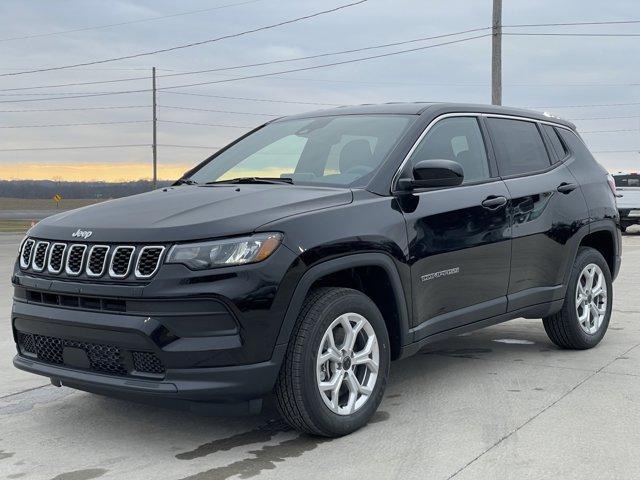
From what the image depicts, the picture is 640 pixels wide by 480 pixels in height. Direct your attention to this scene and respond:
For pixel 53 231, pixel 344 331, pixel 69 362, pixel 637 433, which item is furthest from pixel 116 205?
pixel 637 433

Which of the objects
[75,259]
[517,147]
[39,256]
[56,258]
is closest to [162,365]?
[75,259]

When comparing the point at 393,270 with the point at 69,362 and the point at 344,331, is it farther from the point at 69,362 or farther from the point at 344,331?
the point at 69,362

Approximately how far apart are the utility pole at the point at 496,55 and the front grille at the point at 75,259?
20584 mm

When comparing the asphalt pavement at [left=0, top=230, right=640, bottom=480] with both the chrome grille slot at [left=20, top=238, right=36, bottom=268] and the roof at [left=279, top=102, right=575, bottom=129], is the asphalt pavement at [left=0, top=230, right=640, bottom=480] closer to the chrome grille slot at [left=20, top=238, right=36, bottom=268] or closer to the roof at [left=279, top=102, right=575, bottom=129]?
the chrome grille slot at [left=20, top=238, right=36, bottom=268]

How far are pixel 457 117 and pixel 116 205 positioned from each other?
2.32m

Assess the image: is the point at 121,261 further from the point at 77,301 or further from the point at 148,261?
the point at 77,301

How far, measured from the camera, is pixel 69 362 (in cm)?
414

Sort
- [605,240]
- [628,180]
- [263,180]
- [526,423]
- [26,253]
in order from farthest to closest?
1. [628,180]
2. [605,240]
3. [263,180]
4. [526,423]
5. [26,253]

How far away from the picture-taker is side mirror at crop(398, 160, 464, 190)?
4.65 meters

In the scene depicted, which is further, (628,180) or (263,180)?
(628,180)

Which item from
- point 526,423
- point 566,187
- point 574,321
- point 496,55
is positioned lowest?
point 526,423

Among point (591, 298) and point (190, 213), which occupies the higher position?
point (190, 213)

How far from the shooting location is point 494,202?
17.6ft

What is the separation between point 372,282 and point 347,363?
515 mm
